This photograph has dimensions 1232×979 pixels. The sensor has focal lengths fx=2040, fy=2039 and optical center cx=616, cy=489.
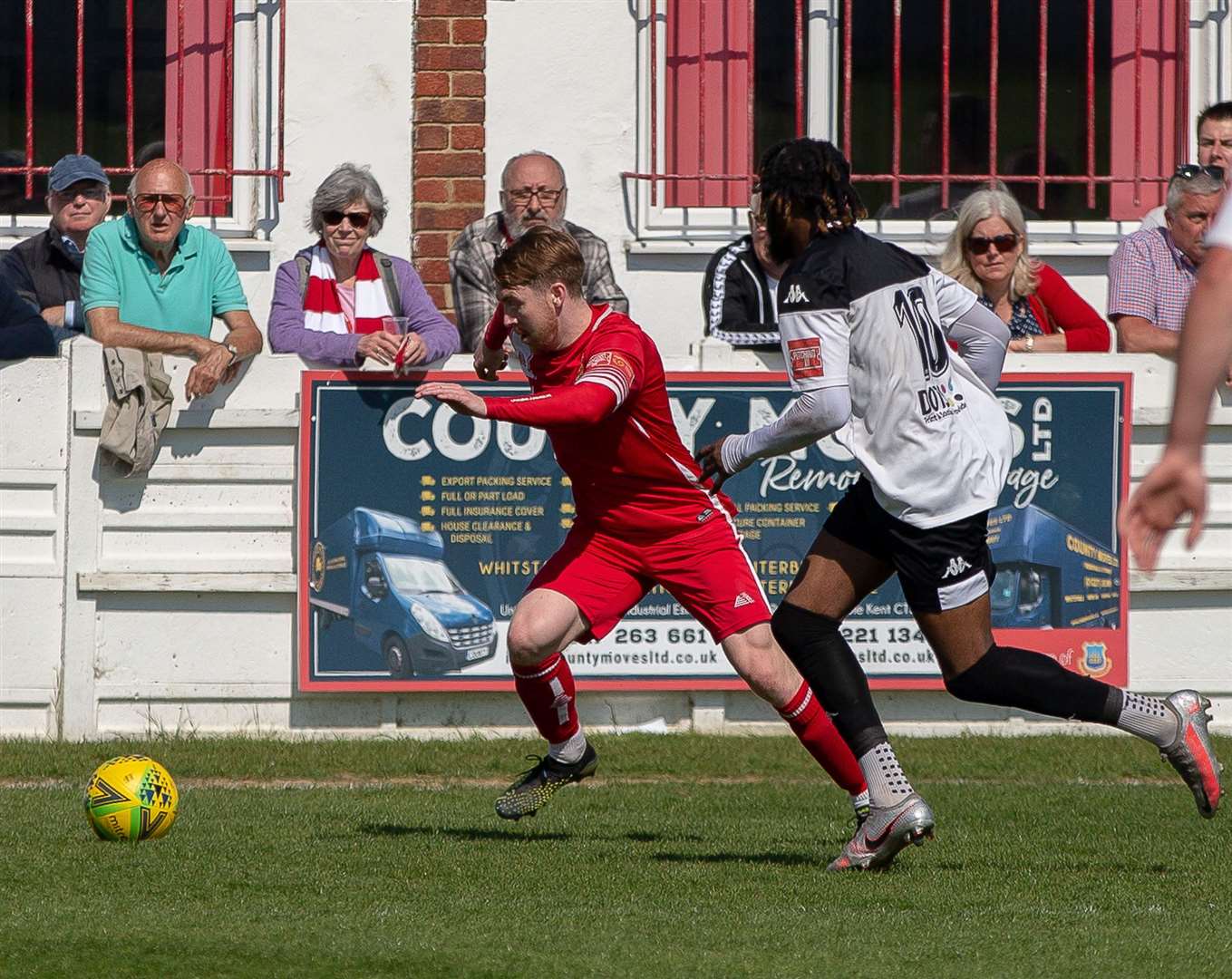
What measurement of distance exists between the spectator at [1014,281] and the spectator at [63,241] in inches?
160

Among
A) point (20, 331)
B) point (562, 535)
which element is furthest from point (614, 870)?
point (20, 331)

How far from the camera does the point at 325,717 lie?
928 cm

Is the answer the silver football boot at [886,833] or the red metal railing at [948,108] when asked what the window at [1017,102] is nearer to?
the red metal railing at [948,108]

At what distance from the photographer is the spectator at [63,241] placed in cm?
976

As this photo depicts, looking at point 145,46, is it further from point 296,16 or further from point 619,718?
point 619,718

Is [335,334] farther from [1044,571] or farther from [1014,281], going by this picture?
[1044,571]

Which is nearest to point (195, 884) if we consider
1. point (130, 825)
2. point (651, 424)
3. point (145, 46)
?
point (130, 825)

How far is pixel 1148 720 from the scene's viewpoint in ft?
20.0

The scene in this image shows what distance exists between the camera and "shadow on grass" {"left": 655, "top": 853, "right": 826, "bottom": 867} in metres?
6.47

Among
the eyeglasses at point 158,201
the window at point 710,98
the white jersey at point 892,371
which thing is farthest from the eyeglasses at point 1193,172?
the eyeglasses at point 158,201

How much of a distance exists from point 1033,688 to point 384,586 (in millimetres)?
3815

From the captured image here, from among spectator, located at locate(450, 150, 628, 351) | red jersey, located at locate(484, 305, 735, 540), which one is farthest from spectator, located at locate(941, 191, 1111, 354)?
red jersey, located at locate(484, 305, 735, 540)

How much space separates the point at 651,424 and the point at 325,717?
127 inches

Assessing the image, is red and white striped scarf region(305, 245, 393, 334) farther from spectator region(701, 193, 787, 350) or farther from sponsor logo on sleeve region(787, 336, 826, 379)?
sponsor logo on sleeve region(787, 336, 826, 379)
